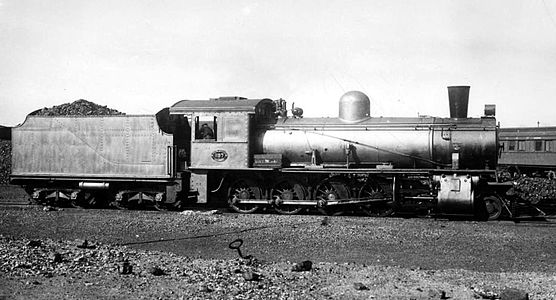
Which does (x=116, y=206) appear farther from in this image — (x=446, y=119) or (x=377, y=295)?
(x=377, y=295)

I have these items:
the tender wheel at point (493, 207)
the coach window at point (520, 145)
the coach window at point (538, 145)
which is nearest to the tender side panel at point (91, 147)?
the tender wheel at point (493, 207)

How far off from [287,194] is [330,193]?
124 cm

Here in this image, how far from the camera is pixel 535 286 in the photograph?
7.29m

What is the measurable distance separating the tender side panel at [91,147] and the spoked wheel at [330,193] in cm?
472

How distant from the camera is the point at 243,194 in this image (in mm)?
15984

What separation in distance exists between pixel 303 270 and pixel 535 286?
3.15 metres

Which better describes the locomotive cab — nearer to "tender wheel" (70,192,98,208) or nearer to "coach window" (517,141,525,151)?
"tender wheel" (70,192,98,208)

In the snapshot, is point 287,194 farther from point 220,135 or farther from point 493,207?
point 493,207

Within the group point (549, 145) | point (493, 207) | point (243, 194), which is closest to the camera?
point (493, 207)

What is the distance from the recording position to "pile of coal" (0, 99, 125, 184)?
28.9m

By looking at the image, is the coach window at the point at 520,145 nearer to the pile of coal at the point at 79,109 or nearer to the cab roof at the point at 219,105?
the cab roof at the point at 219,105

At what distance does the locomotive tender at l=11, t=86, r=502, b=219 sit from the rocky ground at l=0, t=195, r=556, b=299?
1.45 meters

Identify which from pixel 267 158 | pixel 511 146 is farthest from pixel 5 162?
pixel 511 146

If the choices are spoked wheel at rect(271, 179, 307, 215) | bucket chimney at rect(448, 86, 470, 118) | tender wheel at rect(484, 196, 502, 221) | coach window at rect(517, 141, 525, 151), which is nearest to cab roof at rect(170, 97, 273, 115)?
spoked wheel at rect(271, 179, 307, 215)
